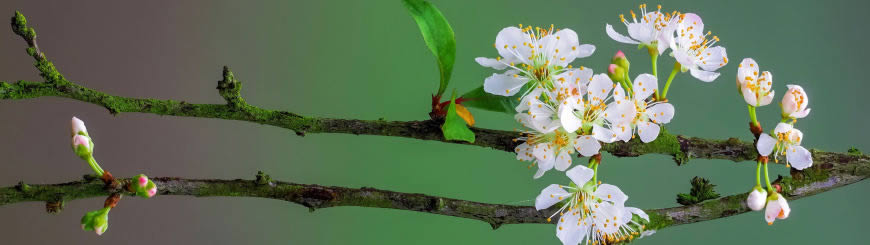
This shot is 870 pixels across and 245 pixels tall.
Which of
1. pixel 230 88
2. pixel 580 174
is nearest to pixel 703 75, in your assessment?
pixel 580 174

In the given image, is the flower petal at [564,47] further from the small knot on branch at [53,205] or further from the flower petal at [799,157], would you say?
the small knot on branch at [53,205]

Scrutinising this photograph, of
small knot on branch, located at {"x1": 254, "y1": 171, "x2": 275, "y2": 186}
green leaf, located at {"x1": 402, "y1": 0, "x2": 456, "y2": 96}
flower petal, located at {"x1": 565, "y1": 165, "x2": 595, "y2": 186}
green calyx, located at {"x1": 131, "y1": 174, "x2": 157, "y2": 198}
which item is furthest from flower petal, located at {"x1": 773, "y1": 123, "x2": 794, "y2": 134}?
green calyx, located at {"x1": 131, "y1": 174, "x2": 157, "y2": 198}

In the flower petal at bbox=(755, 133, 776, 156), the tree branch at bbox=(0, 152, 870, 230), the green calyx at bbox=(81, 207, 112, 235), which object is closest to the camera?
the green calyx at bbox=(81, 207, 112, 235)

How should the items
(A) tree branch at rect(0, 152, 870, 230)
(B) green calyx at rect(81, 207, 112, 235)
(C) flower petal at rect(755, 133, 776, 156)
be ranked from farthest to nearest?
(A) tree branch at rect(0, 152, 870, 230), (C) flower petal at rect(755, 133, 776, 156), (B) green calyx at rect(81, 207, 112, 235)

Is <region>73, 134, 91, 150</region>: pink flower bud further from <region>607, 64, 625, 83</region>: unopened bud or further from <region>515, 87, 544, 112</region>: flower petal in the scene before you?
<region>607, 64, 625, 83</region>: unopened bud

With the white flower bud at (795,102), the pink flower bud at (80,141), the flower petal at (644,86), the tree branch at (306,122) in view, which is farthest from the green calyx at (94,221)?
the white flower bud at (795,102)

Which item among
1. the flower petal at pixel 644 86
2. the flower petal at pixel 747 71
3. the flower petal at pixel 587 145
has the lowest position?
the flower petal at pixel 587 145
